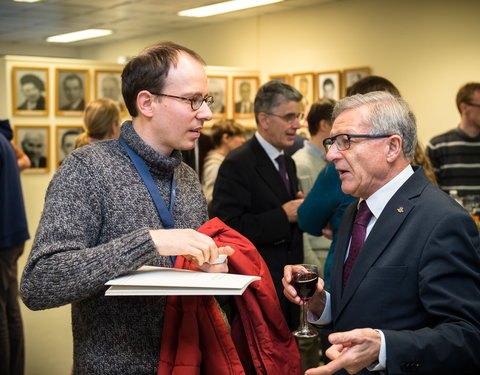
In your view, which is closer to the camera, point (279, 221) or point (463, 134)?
point (279, 221)

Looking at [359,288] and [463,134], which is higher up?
[463,134]

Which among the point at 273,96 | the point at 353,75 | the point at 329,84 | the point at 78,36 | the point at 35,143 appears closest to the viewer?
the point at 273,96

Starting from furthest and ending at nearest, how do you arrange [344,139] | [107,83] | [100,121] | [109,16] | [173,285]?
[109,16]
[107,83]
[100,121]
[344,139]
[173,285]

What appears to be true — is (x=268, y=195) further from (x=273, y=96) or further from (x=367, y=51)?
(x=367, y=51)

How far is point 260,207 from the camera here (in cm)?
379

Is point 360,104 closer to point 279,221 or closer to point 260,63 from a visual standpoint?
point 279,221

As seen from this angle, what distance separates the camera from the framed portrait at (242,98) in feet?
30.7

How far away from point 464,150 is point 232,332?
423 cm

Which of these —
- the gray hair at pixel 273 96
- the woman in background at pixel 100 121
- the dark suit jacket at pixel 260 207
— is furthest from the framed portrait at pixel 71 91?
the dark suit jacket at pixel 260 207

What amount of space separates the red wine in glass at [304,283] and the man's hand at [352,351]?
391mm

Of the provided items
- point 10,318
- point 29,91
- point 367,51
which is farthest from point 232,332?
point 367,51

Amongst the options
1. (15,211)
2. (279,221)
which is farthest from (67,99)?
(279,221)

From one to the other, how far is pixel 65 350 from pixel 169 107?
13.0 feet

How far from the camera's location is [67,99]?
25.0 ft
